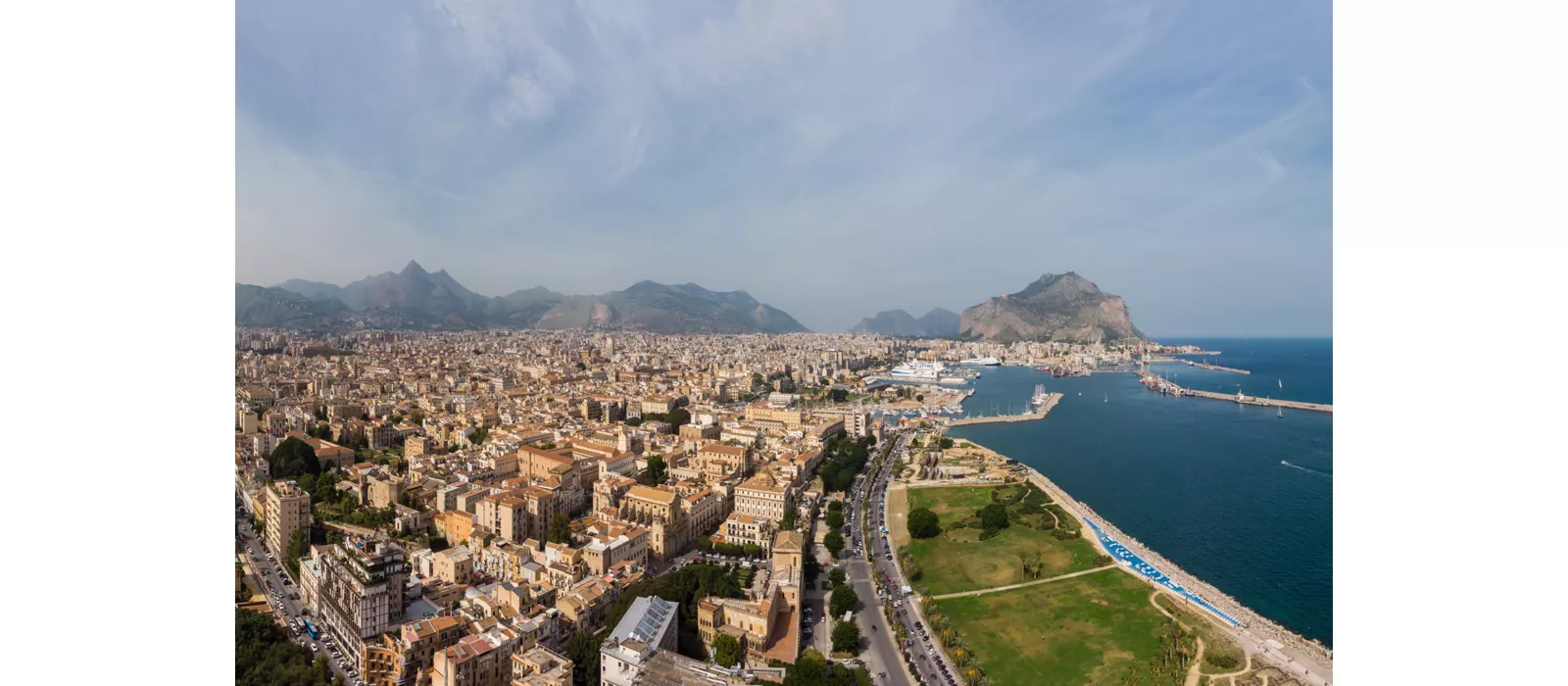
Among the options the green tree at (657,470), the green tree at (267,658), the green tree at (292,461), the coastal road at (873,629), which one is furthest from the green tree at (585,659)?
the green tree at (292,461)

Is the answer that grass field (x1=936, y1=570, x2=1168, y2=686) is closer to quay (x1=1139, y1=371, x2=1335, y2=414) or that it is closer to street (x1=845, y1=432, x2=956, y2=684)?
street (x1=845, y1=432, x2=956, y2=684)

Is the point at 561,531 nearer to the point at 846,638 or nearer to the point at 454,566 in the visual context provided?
the point at 454,566

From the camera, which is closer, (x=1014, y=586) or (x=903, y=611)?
(x=903, y=611)

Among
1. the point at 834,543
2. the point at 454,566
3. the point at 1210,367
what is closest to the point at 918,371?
the point at 1210,367

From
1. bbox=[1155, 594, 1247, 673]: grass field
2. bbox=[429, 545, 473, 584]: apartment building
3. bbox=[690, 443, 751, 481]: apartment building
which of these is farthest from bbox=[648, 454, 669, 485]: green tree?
bbox=[1155, 594, 1247, 673]: grass field

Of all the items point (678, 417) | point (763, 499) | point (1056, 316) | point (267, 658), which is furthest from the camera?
point (1056, 316)

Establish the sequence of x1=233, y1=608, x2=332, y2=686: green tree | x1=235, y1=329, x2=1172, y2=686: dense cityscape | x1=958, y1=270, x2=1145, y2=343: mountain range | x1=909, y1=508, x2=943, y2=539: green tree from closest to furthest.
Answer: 1. x1=233, y1=608, x2=332, y2=686: green tree
2. x1=235, y1=329, x2=1172, y2=686: dense cityscape
3. x1=909, y1=508, x2=943, y2=539: green tree
4. x1=958, y1=270, x2=1145, y2=343: mountain range
